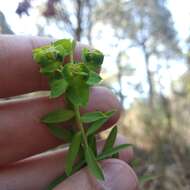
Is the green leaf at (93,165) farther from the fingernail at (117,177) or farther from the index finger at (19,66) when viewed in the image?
the index finger at (19,66)

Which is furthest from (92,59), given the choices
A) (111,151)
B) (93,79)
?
(111,151)

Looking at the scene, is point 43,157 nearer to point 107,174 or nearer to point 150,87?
point 107,174

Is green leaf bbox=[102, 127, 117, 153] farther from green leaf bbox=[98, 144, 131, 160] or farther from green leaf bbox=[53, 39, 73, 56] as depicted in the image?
green leaf bbox=[53, 39, 73, 56]

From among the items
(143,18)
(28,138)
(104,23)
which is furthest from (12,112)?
(143,18)

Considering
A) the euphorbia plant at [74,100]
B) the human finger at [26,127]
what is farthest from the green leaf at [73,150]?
the human finger at [26,127]

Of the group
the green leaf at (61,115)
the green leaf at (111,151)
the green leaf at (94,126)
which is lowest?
the green leaf at (111,151)

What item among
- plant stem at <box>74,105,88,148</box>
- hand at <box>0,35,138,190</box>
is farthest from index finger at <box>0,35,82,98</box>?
plant stem at <box>74,105,88,148</box>

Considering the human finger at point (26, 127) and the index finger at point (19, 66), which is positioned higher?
the index finger at point (19, 66)
